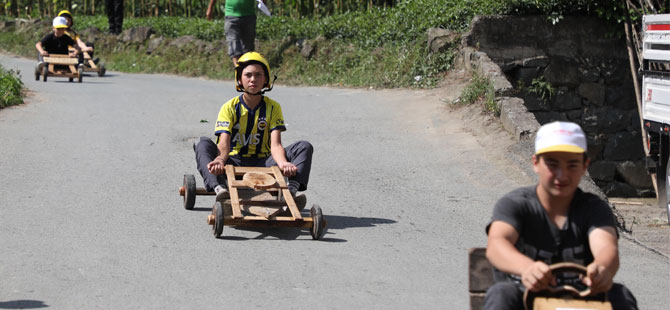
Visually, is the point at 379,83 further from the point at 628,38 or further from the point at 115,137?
the point at 115,137

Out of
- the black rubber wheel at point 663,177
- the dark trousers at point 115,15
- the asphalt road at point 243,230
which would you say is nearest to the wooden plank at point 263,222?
the asphalt road at point 243,230

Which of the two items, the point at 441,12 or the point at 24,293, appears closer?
the point at 24,293

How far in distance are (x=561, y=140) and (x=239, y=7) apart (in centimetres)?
1246

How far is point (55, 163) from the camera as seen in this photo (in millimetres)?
10633

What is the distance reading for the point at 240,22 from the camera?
639 inches

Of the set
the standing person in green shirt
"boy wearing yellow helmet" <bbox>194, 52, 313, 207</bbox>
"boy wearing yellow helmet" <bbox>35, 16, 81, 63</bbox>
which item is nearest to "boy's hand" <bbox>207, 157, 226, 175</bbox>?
"boy wearing yellow helmet" <bbox>194, 52, 313, 207</bbox>

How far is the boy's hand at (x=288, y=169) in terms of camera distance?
25.9 feet

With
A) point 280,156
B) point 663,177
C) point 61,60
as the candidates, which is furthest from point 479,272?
point 61,60

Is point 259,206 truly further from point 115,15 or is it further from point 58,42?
point 115,15

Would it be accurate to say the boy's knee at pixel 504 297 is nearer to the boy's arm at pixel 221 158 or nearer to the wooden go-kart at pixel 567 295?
the wooden go-kart at pixel 567 295

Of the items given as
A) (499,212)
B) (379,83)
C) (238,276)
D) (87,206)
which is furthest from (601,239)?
(379,83)

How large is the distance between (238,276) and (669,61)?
6.90m

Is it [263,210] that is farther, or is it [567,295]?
[263,210]

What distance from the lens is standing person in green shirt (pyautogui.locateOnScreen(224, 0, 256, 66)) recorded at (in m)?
16.2
